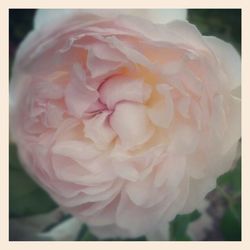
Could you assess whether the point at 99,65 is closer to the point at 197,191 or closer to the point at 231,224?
the point at 197,191

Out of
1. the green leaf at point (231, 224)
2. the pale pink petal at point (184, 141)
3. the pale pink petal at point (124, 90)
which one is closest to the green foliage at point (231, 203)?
the green leaf at point (231, 224)

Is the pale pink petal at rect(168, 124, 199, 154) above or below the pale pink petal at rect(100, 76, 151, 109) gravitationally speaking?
below

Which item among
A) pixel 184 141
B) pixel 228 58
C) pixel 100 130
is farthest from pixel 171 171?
pixel 228 58

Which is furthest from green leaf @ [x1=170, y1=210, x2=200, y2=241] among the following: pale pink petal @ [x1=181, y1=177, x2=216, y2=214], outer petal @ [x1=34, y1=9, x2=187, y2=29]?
outer petal @ [x1=34, y1=9, x2=187, y2=29]

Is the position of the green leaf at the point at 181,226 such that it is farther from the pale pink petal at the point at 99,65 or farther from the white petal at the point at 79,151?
the pale pink petal at the point at 99,65

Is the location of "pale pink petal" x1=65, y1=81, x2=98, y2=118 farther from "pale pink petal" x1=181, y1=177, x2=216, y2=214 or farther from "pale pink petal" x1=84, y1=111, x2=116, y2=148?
"pale pink petal" x1=181, y1=177, x2=216, y2=214

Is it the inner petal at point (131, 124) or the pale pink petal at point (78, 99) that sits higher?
the pale pink petal at point (78, 99)
